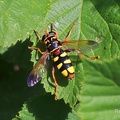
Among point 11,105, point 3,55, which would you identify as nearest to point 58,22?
point 3,55

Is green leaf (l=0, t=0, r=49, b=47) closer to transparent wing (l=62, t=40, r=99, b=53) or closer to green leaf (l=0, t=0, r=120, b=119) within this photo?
green leaf (l=0, t=0, r=120, b=119)

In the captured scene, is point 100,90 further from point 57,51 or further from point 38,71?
point 57,51

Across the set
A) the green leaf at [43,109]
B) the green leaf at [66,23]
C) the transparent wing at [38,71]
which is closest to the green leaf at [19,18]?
the green leaf at [66,23]

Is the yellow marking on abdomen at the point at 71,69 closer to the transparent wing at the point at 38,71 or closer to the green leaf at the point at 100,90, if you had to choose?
the transparent wing at the point at 38,71

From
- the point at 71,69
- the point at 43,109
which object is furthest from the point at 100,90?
the point at 43,109

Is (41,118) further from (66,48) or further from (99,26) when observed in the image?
(99,26)

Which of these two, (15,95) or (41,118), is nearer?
(41,118)

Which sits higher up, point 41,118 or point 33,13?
point 33,13
